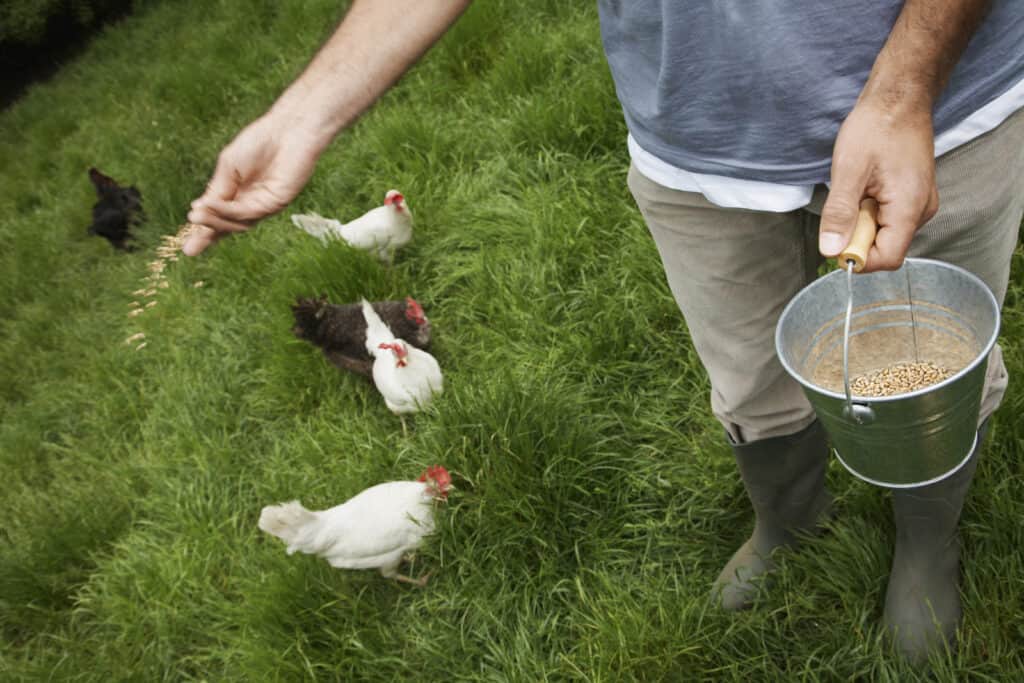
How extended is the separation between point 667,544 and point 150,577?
63.3 inches

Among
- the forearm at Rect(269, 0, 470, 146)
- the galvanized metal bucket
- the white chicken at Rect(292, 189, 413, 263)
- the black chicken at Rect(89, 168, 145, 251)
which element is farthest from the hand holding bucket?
the black chicken at Rect(89, 168, 145, 251)

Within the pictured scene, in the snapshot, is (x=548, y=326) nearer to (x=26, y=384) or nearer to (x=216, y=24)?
(x=26, y=384)

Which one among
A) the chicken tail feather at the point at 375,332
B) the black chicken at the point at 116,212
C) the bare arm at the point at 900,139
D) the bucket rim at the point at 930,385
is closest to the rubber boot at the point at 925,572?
the bucket rim at the point at 930,385

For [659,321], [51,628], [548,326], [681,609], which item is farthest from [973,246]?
[51,628]

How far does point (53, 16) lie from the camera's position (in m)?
10.4

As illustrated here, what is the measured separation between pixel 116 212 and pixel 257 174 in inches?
164

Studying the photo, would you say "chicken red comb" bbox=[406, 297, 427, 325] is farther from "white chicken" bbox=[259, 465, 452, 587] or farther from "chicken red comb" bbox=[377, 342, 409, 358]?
"white chicken" bbox=[259, 465, 452, 587]

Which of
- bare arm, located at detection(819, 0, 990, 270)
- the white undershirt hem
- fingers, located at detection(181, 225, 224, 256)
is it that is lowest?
the white undershirt hem

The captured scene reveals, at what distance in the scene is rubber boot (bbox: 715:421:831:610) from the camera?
1917 millimetres

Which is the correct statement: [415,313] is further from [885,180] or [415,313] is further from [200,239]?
[885,180]

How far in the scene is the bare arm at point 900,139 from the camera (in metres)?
1.17

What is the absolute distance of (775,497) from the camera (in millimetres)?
1999

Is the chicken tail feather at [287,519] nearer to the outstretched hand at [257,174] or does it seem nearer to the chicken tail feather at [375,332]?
the chicken tail feather at [375,332]

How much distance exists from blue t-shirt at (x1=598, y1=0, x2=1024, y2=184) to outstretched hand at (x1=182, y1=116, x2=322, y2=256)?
58 centimetres
